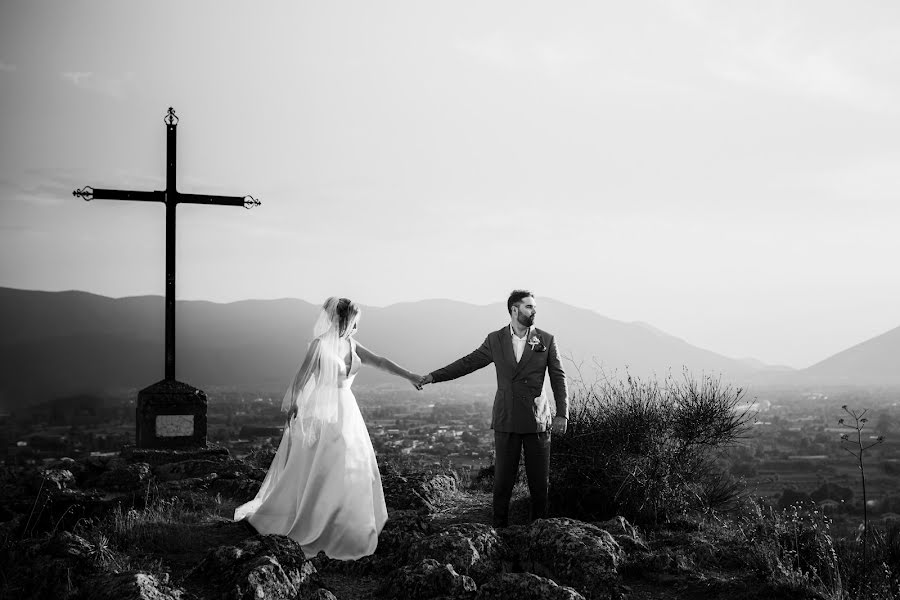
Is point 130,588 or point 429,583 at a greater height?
point 130,588

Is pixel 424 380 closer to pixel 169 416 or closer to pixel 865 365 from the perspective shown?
pixel 169 416

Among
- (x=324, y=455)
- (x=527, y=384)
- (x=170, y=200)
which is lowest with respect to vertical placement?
(x=324, y=455)

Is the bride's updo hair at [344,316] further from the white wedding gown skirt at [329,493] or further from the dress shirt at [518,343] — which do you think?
the dress shirt at [518,343]

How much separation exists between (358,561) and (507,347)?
7.34 ft

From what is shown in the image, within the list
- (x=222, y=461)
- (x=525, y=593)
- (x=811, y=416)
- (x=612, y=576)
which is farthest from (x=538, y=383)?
(x=811, y=416)

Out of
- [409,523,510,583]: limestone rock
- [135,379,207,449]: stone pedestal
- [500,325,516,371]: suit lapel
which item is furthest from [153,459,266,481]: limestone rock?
[409,523,510,583]: limestone rock

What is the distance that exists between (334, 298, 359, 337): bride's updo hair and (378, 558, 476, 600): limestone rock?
239 centimetres

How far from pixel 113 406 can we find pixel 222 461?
10751mm

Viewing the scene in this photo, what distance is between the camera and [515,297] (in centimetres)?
699

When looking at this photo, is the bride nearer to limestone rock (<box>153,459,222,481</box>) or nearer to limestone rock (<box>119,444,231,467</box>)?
limestone rock (<box>153,459,222,481</box>)

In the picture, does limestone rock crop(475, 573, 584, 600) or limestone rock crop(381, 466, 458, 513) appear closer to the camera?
limestone rock crop(475, 573, 584, 600)

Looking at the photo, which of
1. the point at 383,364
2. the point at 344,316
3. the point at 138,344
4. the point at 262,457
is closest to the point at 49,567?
the point at 344,316

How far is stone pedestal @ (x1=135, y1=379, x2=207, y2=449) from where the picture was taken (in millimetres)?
11812

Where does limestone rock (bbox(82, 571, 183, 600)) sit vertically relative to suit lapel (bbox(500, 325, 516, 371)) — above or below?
below
